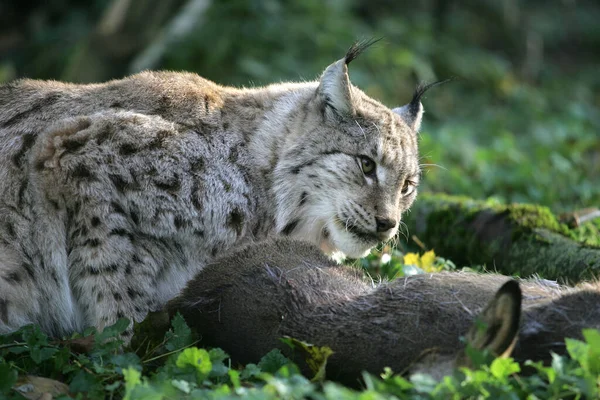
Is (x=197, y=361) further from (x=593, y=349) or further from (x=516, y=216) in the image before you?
(x=516, y=216)

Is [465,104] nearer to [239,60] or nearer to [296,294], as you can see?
[239,60]

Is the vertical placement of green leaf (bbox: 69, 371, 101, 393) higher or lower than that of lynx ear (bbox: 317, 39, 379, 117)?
lower

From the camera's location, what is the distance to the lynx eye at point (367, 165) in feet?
20.1

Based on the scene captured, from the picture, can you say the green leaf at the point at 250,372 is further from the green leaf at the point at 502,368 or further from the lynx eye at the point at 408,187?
the lynx eye at the point at 408,187

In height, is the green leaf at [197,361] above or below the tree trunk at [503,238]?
above

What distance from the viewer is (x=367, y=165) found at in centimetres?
615

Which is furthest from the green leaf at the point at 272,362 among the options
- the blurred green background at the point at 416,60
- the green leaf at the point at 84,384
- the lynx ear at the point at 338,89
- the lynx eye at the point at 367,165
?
the blurred green background at the point at 416,60

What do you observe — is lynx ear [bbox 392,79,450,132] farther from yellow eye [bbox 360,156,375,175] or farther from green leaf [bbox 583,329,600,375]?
green leaf [bbox 583,329,600,375]

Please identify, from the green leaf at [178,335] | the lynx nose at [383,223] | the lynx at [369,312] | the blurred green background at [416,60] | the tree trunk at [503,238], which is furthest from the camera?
the blurred green background at [416,60]

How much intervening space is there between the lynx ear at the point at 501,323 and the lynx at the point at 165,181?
2.10m

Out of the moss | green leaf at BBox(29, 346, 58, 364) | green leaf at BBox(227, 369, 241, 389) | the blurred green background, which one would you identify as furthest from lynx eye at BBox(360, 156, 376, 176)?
the blurred green background

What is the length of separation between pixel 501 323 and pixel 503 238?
10.9 ft

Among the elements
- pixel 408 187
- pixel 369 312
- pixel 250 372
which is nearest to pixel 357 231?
pixel 408 187

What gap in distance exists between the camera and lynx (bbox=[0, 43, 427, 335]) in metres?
5.38
